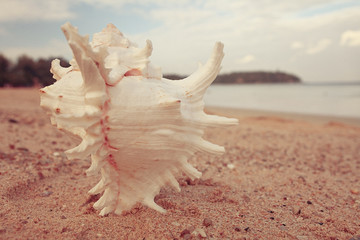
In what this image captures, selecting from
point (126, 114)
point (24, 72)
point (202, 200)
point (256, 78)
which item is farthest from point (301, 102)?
point (256, 78)

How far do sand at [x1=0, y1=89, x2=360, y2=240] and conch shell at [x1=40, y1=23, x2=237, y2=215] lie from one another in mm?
229

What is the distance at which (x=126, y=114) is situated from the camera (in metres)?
1.90

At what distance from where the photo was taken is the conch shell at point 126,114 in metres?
1.82

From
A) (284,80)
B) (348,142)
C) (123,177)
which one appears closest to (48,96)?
(123,177)

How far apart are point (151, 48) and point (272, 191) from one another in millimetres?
2023

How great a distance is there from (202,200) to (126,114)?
118 cm

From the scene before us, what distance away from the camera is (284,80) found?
234ft

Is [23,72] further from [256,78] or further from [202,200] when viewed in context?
[256,78]

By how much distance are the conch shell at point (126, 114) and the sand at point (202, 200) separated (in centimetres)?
23

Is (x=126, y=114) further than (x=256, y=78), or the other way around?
(x=256, y=78)

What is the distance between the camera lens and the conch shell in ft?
5.96

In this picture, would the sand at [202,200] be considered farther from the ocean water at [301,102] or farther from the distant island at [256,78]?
A: the distant island at [256,78]

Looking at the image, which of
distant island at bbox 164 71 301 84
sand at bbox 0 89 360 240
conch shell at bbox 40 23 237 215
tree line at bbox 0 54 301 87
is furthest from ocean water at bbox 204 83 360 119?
distant island at bbox 164 71 301 84

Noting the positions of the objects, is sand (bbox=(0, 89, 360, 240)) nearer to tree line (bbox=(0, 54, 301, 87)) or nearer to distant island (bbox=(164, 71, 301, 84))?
tree line (bbox=(0, 54, 301, 87))
